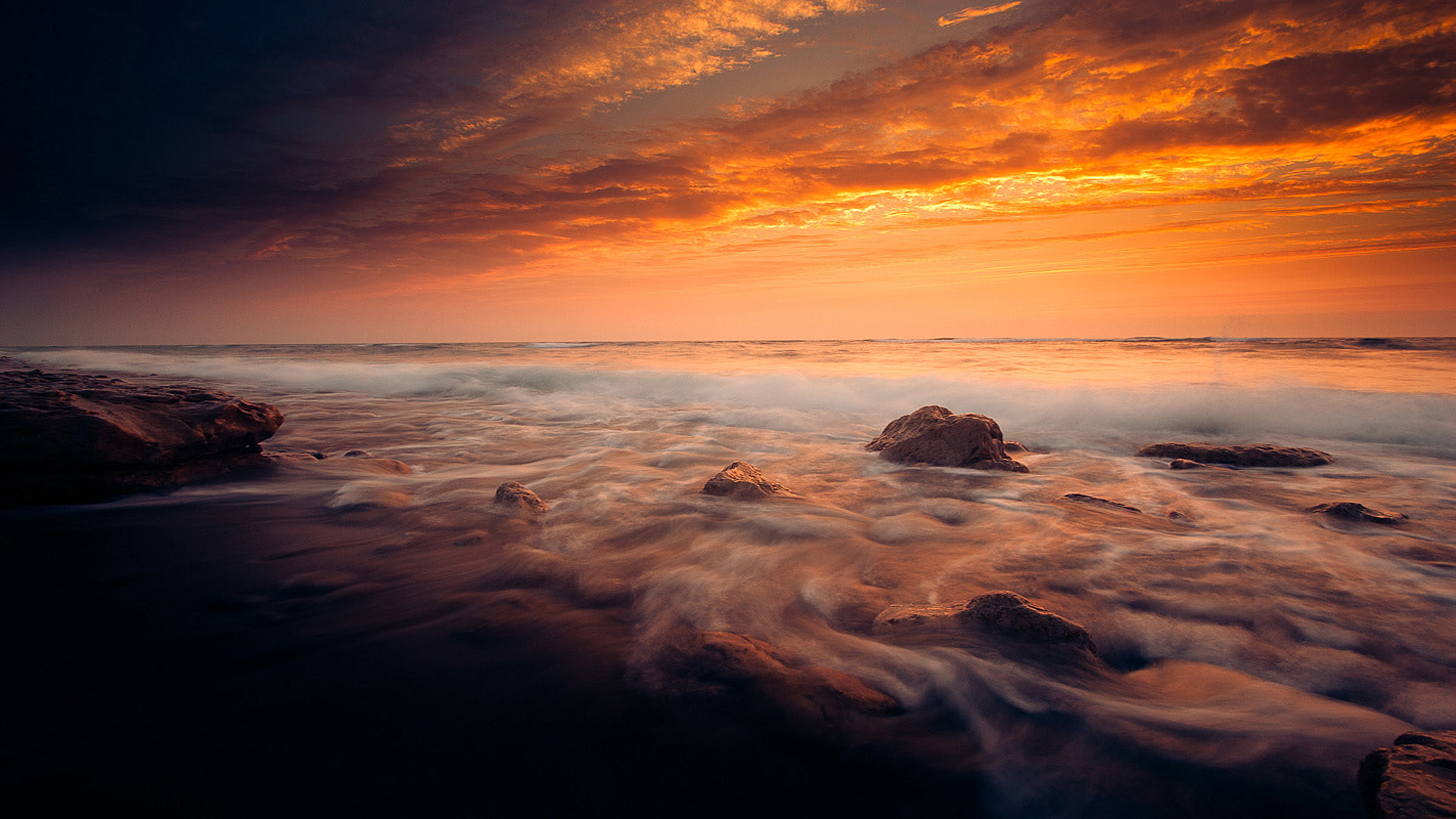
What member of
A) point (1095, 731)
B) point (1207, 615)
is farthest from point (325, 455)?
point (1207, 615)

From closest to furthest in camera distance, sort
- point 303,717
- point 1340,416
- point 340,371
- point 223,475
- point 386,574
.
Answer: point 303,717 < point 386,574 < point 223,475 < point 1340,416 < point 340,371

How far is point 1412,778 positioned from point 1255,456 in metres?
6.31

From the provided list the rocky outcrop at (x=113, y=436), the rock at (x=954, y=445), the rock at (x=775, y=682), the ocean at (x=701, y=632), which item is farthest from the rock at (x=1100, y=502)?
the rocky outcrop at (x=113, y=436)

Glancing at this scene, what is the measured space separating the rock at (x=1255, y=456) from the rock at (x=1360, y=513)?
5.81ft

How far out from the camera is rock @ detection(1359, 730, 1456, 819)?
4.82 ft

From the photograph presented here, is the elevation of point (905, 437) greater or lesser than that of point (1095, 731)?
greater

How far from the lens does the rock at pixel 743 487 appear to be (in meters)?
4.99

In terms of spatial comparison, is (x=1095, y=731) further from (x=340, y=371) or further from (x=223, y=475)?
(x=340, y=371)

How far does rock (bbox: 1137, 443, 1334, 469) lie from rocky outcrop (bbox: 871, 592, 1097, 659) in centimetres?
517

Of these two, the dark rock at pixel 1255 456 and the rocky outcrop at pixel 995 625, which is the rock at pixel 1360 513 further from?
the rocky outcrop at pixel 995 625

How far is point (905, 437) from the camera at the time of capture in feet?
21.9

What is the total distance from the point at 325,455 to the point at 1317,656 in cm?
842

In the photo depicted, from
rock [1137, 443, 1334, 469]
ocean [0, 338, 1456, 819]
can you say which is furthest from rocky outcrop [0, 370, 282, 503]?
rock [1137, 443, 1334, 469]

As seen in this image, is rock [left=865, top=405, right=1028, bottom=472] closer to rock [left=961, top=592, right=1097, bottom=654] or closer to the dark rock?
the dark rock
